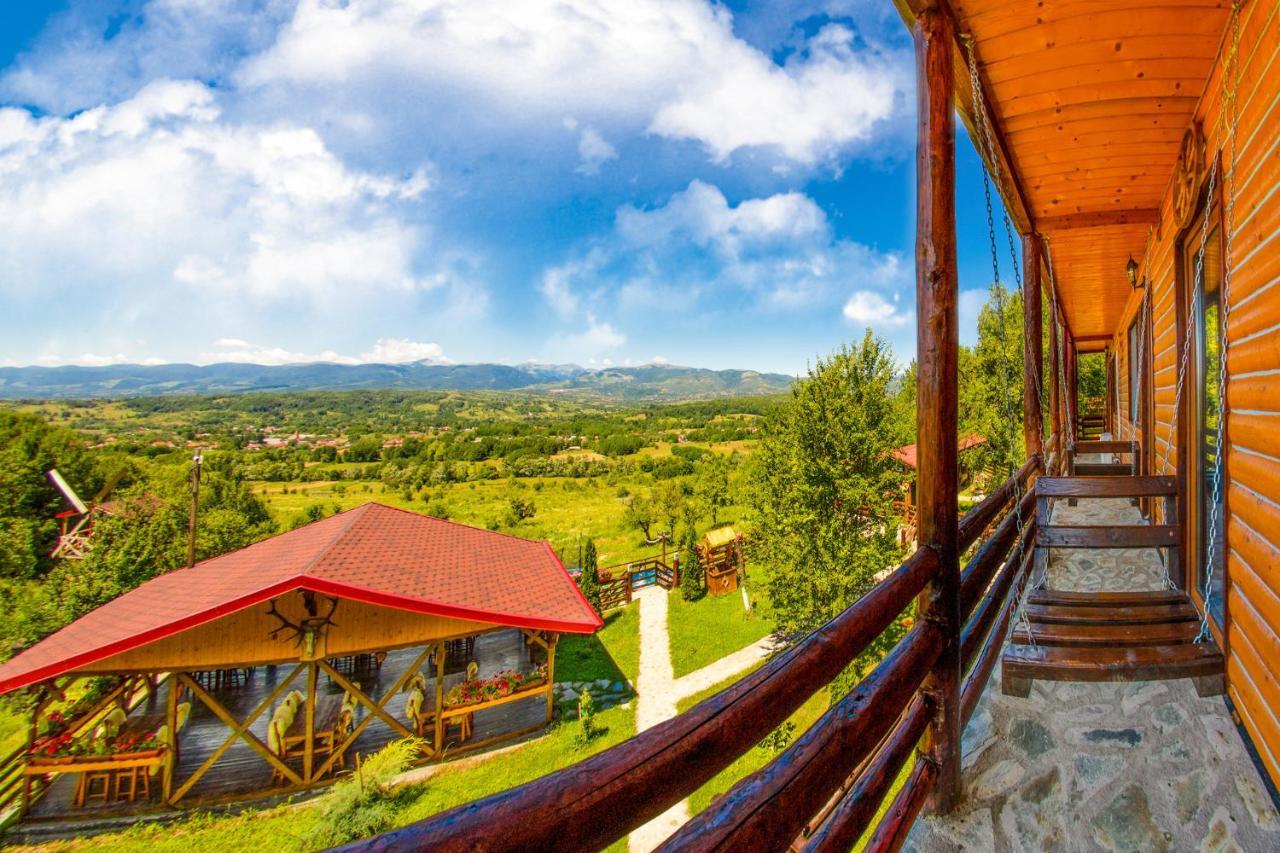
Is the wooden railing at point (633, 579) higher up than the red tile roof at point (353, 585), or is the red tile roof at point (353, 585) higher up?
the red tile roof at point (353, 585)

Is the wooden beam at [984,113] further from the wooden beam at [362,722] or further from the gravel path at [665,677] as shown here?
the wooden beam at [362,722]

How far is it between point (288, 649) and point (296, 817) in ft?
7.20

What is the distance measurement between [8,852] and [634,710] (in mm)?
8444

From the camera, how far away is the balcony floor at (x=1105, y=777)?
6.60ft

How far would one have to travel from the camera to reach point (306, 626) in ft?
25.3

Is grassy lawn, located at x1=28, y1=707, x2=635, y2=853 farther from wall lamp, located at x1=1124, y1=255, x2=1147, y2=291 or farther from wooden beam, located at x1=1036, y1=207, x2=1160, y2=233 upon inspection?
wall lamp, located at x1=1124, y1=255, x2=1147, y2=291

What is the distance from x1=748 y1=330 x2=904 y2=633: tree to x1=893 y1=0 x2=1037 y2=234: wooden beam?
7.22 meters

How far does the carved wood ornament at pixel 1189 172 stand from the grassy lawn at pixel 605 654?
1094cm

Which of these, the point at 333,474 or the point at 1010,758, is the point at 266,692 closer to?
the point at 1010,758

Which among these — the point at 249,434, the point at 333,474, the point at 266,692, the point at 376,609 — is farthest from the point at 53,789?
the point at 249,434

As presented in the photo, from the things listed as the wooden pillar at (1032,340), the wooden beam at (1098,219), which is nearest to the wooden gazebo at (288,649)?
the wooden pillar at (1032,340)

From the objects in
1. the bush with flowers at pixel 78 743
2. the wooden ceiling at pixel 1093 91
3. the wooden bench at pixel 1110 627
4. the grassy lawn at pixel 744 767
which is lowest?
the grassy lawn at pixel 744 767

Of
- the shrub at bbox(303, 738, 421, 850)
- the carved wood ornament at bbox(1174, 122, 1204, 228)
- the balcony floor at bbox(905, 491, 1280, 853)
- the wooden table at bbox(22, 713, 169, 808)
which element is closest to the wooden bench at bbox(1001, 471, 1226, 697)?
the balcony floor at bbox(905, 491, 1280, 853)

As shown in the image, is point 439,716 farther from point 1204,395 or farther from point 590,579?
point 1204,395
